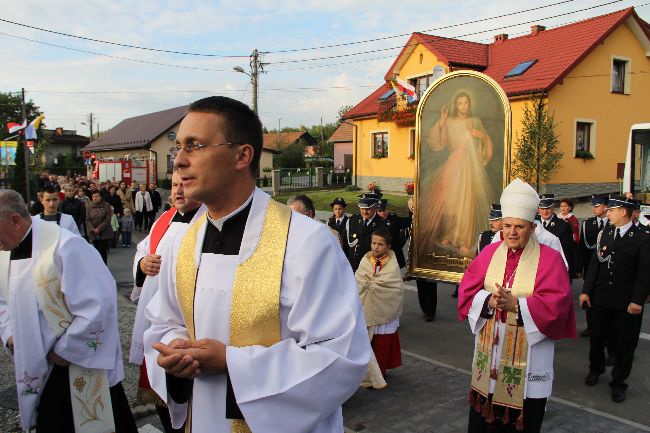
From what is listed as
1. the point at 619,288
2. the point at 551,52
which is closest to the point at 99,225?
the point at 619,288

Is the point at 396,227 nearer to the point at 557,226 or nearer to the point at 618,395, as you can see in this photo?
the point at 557,226

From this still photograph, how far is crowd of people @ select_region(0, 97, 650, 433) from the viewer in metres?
1.81

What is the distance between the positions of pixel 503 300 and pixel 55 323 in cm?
284

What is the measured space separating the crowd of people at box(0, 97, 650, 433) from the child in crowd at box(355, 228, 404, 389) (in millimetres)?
16

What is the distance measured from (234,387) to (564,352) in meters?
6.22

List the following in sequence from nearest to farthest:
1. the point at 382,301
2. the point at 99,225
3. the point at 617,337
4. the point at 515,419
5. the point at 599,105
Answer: the point at 515,419
the point at 617,337
the point at 382,301
the point at 99,225
the point at 599,105

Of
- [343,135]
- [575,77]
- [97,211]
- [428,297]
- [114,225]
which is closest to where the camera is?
[428,297]

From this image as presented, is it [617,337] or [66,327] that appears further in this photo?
[617,337]

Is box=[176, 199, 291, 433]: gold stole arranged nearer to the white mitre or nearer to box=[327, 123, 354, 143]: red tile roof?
the white mitre

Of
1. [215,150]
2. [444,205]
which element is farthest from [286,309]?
[444,205]

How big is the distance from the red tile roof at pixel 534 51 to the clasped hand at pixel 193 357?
23.2 metres

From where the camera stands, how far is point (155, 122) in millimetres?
46094

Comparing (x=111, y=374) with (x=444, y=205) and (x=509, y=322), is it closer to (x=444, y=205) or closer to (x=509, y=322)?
(x=509, y=322)

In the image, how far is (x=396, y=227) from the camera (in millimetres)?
8438
